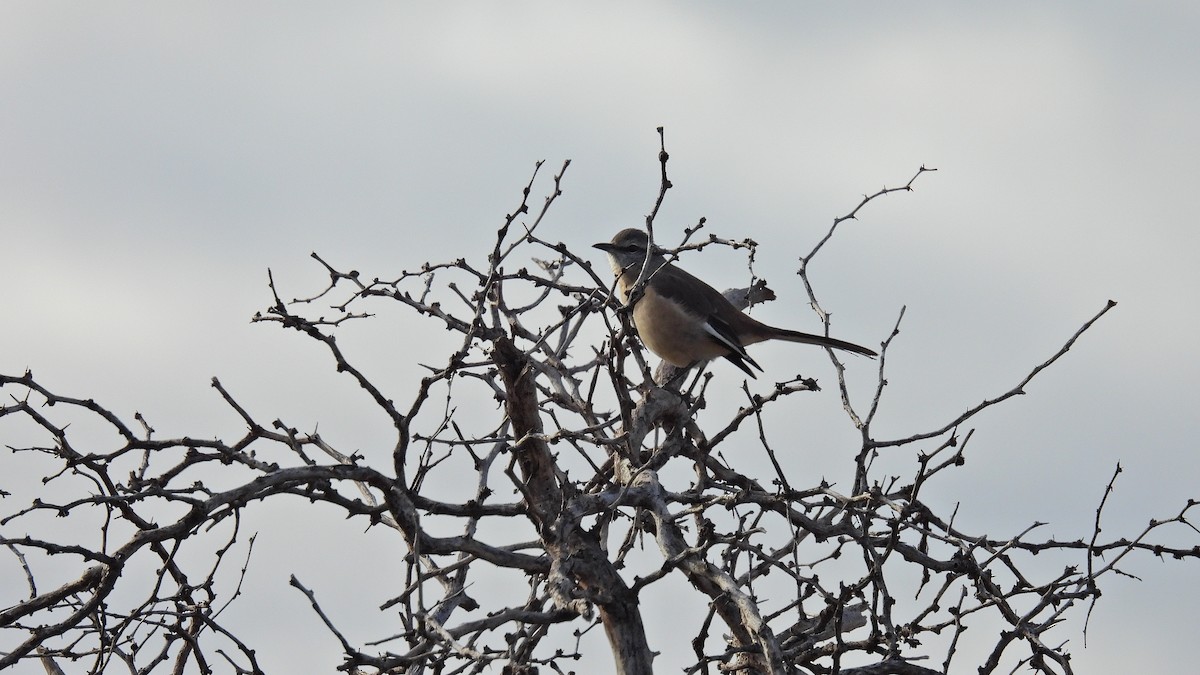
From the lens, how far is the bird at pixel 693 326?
698 centimetres

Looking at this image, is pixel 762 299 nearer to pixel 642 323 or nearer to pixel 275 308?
pixel 642 323

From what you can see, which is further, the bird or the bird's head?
the bird's head

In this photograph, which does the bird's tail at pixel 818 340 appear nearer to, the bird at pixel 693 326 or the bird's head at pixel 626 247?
the bird at pixel 693 326

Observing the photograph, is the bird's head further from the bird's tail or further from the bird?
the bird's tail

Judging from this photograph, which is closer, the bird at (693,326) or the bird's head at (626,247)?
the bird at (693,326)

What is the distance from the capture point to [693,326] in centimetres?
699

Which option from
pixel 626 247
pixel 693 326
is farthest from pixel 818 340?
pixel 626 247

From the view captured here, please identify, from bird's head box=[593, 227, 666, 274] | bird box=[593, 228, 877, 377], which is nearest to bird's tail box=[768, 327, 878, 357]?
bird box=[593, 228, 877, 377]

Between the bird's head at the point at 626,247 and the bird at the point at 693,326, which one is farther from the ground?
the bird's head at the point at 626,247

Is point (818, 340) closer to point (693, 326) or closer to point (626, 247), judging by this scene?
point (693, 326)

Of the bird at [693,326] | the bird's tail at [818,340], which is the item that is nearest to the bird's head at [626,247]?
the bird at [693,326]

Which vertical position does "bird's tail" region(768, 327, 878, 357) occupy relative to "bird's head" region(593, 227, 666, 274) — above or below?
below

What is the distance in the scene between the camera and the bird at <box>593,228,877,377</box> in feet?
22.9

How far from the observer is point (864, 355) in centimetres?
709
